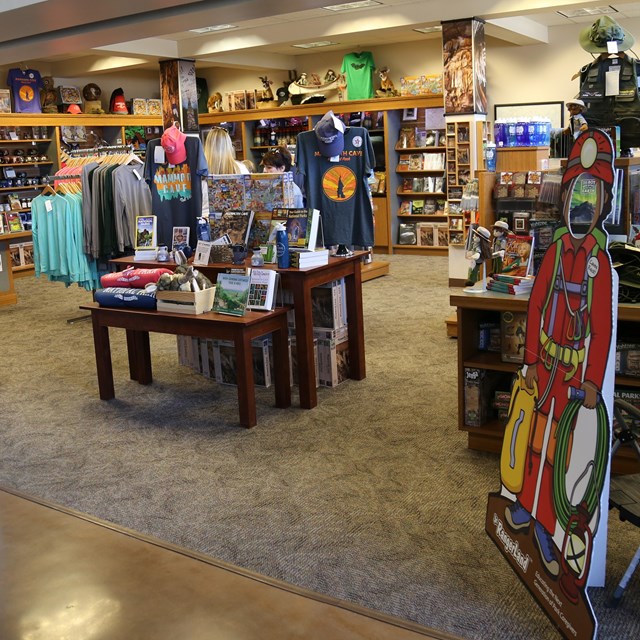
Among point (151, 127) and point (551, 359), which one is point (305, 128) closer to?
point (151, 127)

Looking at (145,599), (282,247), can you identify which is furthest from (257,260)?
(145,599)

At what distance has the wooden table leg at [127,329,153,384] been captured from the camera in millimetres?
5664

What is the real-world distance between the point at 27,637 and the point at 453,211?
32.4 ft

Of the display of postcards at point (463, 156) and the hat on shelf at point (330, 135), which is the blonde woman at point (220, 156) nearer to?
the hat on shelf at point (330, 135)

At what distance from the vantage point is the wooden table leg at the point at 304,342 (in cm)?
493

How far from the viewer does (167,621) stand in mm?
1197

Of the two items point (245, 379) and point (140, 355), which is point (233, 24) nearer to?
point (140, 355)

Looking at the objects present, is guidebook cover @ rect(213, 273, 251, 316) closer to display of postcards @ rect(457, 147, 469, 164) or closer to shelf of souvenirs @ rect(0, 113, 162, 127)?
display of postcards @ rect(457, 147, 469, 164)

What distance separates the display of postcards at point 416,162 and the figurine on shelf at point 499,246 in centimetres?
798

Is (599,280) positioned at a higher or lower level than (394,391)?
higher

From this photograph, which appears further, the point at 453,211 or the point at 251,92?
the point at 251,92

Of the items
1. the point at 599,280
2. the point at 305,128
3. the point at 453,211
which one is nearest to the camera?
the point at 599,280

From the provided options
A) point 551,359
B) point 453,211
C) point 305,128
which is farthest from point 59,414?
point 305,128

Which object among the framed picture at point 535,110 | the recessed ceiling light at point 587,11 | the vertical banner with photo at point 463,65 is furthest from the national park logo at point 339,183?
the framed picture at point 535,110
